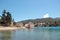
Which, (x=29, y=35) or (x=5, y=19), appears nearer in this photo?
(x=29, y=35)

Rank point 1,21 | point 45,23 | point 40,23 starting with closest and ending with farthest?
point 1,21 → point 40,23 → point 45,23

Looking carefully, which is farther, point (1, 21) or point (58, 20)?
point (58, 20)

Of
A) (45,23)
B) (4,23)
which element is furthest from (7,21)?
(45,23)

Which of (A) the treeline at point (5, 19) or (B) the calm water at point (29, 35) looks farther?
(A) the treeline at point (5, 19)

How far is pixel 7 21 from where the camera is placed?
90.2 meters

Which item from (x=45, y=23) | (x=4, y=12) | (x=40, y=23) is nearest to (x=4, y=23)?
(x=4, y=12)

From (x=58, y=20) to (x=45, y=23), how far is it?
17.3 m

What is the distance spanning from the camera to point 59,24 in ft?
624

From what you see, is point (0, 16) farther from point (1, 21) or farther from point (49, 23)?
point (49, 23)

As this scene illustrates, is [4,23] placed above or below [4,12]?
below

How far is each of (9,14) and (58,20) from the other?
109 metres

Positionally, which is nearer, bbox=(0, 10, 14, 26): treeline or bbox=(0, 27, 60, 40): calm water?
bbox=(0, 27, 60, 40): calm water

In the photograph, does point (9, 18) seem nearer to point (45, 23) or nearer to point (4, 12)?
point (4, 12)

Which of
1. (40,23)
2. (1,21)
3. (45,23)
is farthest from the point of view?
(45,23)
